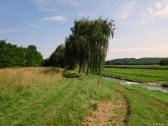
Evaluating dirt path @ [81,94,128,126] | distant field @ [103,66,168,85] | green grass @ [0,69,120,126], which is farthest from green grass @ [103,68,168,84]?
green grass @ [0,69,120,126]

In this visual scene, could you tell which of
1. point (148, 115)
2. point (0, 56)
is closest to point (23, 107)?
point (148, 115)

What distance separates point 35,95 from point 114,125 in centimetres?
591

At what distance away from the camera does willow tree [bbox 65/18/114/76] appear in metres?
46.4

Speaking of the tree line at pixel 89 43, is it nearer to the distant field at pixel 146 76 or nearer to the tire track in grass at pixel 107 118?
A: the distant field at pixel 146 76

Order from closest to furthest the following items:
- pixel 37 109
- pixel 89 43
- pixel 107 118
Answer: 1. pixel 37 109
2. pixel 107 118
3. pixel 89 43

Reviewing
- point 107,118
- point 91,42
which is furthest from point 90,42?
point 107,118

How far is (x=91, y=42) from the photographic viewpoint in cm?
4831

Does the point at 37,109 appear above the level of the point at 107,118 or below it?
above

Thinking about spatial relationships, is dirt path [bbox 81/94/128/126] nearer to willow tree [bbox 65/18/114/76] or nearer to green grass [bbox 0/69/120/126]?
green grass [bbox 0/69/120/126]

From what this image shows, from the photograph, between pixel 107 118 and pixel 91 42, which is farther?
pixel 91 42

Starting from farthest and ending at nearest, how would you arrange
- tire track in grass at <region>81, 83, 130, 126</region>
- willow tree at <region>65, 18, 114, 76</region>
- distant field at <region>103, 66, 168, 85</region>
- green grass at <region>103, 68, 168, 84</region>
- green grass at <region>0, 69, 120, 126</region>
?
green grass at <region>103, 68, 168, 84</region> → distant field at <region>103, 66, 168, 85</region> → willow tree at <region>65, 18, 114, 76</region> → tire track in grass at <region>81, 83, 130, 126</region> → green grass at <region>0, 69, 120, 126</region>

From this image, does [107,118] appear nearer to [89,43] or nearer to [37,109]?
[37,109]

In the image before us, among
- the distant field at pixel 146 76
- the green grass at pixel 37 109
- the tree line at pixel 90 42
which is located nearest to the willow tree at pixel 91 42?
the tree line at pixel 90 42

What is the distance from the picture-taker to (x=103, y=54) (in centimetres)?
4619
